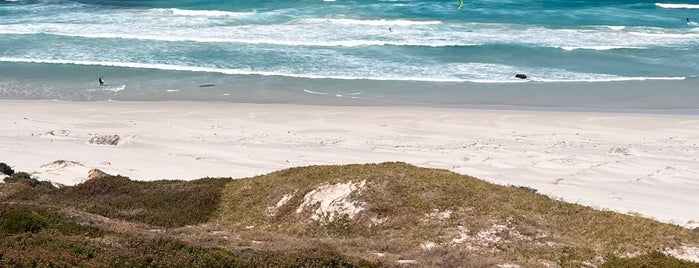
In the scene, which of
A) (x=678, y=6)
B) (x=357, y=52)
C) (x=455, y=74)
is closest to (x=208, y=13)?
(x=357, y=52)

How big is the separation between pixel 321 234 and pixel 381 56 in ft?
109

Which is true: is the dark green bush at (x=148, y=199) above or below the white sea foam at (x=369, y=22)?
above

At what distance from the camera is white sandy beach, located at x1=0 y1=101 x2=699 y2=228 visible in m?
24.2

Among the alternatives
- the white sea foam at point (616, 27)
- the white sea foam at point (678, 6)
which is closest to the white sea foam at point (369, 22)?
the white sea foam at point (616, 27)

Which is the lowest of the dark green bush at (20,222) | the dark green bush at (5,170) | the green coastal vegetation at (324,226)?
the dark green bush at (5,170)

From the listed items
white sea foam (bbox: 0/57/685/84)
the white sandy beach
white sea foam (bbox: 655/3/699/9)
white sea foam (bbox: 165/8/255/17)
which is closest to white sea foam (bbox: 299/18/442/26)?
white sea foam (bbox: 165/8/255/17)

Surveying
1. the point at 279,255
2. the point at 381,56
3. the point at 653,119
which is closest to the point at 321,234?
the point at 279,255

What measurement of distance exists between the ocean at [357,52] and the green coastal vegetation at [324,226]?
1881 cm

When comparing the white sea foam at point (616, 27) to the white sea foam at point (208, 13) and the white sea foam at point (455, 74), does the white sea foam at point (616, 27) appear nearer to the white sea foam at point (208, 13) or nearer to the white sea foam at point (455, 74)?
the white sea foam at point (455, 74)

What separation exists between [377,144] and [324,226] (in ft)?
45.4

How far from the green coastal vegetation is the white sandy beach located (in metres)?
5.46

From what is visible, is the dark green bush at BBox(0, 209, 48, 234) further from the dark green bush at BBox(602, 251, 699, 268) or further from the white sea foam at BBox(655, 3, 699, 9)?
the white sea foam at BBox(655, 3, 699, 9)

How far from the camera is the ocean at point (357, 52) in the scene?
38375 millimetres

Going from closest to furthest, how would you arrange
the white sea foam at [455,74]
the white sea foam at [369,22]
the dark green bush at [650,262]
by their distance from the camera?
the dark green bush at [650,262] → the white sea foam at [455,74] → the white sea foam at [369,22]
